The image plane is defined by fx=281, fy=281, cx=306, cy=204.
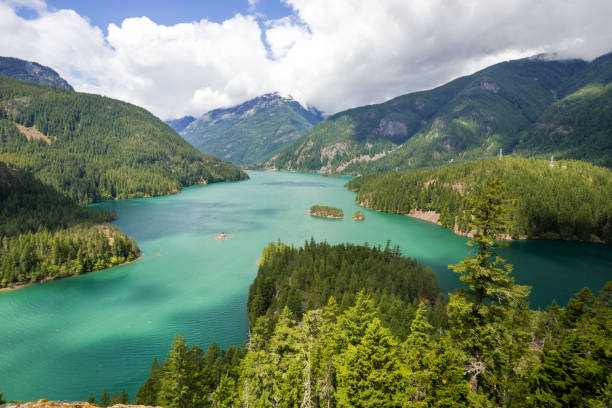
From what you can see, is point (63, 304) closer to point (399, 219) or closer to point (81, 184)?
point (399, 219)

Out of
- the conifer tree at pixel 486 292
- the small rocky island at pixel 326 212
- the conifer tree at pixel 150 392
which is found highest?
the conifer tree at pixel 486 292

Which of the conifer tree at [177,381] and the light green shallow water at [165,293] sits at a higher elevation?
the conifer tree at [177,381]

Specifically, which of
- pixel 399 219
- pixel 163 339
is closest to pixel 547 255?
pixel 399 219

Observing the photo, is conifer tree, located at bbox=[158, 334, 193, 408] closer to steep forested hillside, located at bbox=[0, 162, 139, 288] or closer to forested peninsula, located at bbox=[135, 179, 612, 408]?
forested peninsula, located at bbox=[135, 179, 612, 408]

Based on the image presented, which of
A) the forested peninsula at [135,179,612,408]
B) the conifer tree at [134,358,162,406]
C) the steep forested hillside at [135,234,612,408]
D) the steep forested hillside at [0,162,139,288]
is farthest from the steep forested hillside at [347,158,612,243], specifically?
the steep forested hillside at [0,162,139,288]

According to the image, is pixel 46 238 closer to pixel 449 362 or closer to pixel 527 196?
pixel 449 362

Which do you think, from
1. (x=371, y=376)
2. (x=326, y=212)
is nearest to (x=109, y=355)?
(x=371, y=376)

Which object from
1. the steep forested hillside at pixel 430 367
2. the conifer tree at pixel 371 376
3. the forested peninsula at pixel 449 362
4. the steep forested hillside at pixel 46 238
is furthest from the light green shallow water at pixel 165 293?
the conifer tree at pixel 371 376

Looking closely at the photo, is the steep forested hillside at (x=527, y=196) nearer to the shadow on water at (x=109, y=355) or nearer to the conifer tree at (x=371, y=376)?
the shadow on water at (x=109, y=355)
